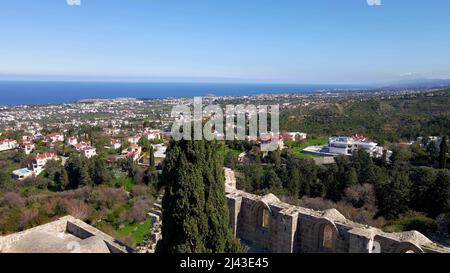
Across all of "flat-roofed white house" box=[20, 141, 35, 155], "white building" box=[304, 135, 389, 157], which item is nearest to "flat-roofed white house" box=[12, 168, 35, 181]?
"flat-roofed white house" box=[20, 141, 35, 155]

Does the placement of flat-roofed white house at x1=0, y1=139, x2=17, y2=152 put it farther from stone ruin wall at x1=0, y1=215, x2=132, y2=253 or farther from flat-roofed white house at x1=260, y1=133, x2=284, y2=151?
stone ruin wall at x1=0, y1=215, x2=132, y2=253

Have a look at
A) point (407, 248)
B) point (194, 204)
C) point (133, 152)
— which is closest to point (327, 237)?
point (407, 248)

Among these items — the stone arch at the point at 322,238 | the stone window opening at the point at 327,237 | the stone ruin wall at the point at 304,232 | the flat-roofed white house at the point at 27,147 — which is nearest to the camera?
the stone ruin wall at the point at 304,232

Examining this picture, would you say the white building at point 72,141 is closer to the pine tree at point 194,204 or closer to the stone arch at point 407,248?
the pine tree at point 194,204

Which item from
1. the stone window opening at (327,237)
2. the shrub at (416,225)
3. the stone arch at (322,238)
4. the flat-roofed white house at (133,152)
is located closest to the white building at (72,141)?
the flat-roofed white house at (133,152)

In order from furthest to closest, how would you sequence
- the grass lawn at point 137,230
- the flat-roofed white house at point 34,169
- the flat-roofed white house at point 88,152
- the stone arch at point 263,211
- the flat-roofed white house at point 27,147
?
the flat-roofed white house at point 27,147 < the flat-roofed white house at point 88,152 < the flat-roofed white house at point 34,169 < the grass lawn at point 137,230 < the stone arch at point 263,211
